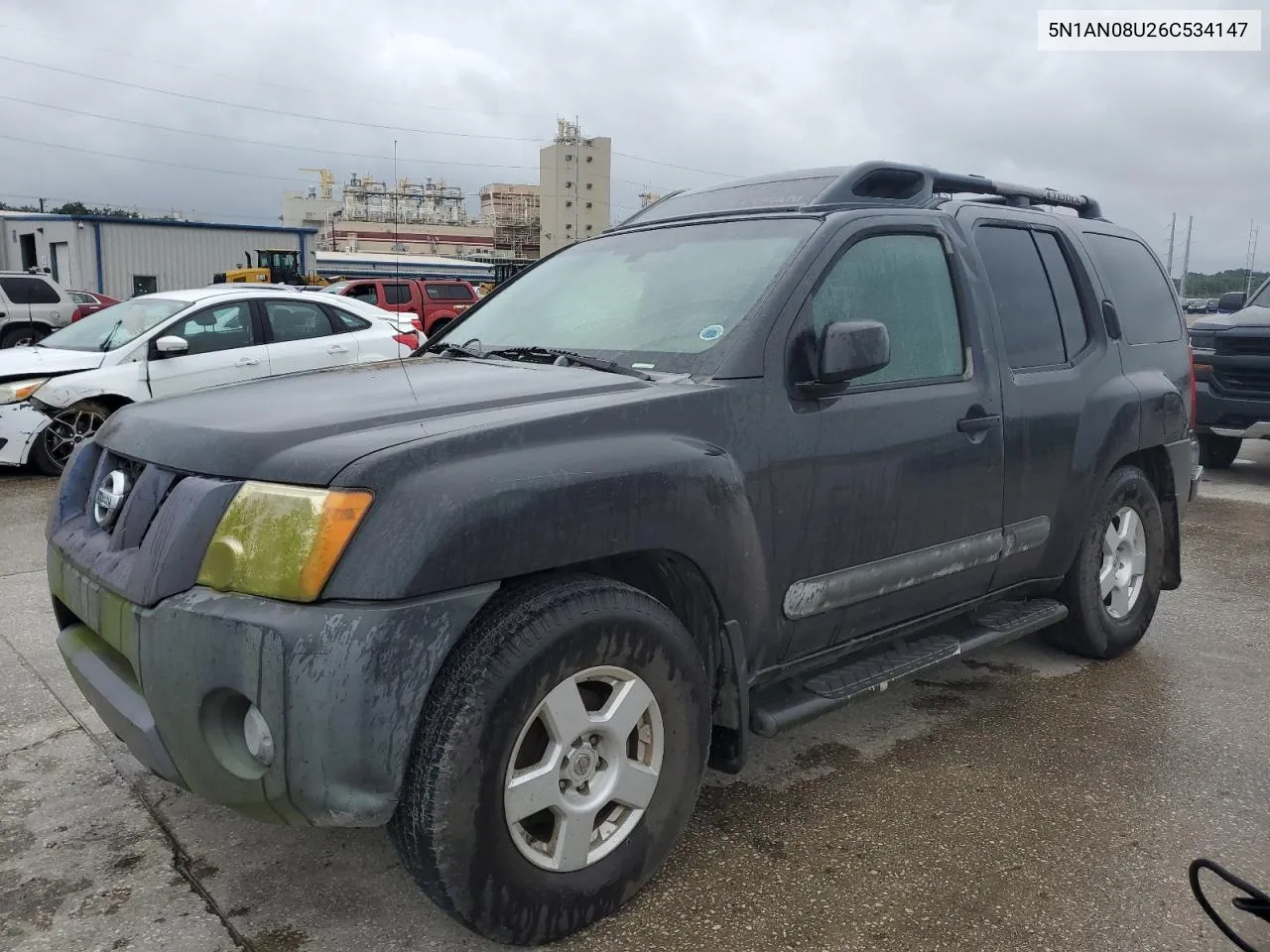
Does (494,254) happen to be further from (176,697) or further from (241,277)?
(176,697)

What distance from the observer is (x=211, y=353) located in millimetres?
8555

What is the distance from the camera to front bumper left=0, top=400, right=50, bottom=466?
26.6 ft

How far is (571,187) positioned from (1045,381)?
108215 millimetres

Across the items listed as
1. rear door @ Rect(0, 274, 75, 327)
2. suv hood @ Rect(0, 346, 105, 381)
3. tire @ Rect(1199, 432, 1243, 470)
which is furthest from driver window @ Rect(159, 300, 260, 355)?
rear door @ Rect(0, 274, 75, 327)

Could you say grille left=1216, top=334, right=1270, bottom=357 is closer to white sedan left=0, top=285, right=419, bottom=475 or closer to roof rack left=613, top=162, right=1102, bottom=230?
roof rack left=613, top=162, right=1102, bottom=230

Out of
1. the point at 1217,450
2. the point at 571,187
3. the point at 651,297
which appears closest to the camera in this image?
the point at 651,297

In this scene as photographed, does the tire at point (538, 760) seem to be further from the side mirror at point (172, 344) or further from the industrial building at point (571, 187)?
the industrial building at point (571, 187)

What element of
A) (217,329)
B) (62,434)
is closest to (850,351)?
(217,329)

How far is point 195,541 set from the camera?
2.16 metres

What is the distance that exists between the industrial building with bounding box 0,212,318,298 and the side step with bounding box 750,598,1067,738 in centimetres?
3096

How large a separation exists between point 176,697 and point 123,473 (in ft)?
2.25

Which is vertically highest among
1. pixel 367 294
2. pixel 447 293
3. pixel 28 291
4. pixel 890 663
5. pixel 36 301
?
pixel 447 293

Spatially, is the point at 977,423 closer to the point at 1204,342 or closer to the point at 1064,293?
the point at 1064,293

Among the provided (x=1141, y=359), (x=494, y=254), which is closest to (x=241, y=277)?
(x=1141, y=359)
